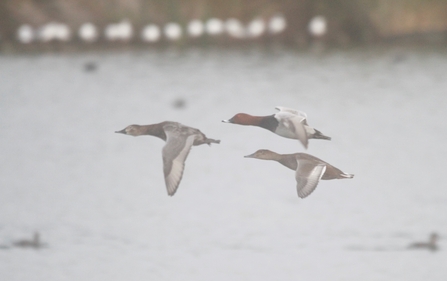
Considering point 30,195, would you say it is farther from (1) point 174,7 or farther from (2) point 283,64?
(1) point 174,7

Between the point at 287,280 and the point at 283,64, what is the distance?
54.2 feet

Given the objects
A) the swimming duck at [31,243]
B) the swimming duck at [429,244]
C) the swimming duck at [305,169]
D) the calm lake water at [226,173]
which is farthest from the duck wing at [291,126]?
the swimming duck at [31,243]

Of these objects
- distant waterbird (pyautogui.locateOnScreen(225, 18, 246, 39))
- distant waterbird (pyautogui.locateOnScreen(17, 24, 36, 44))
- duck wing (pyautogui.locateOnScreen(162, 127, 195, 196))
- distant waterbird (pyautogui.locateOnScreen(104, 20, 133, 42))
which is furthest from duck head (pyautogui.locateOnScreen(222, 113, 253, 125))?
distant waterbird (pyautogui.locateOnScreen(104, 20, 133, 42))

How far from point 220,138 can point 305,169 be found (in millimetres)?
14319

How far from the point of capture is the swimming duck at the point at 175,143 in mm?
4207

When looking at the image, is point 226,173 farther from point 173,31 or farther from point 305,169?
point 173,31

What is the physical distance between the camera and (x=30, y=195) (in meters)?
16.2

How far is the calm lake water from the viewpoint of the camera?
12398 mm

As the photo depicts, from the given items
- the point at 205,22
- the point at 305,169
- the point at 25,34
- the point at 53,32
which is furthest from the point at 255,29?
the point at 305,169

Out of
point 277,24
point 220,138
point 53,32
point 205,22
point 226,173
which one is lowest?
point 226,173

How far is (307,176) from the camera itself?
439 centimetres

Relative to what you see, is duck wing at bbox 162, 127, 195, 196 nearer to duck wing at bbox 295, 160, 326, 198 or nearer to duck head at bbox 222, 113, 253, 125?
duck head at bbox 222, 113, 253, 125

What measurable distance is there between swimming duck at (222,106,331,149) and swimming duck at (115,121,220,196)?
0.17 metres

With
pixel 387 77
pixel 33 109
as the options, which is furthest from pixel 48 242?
pixel 387 77
